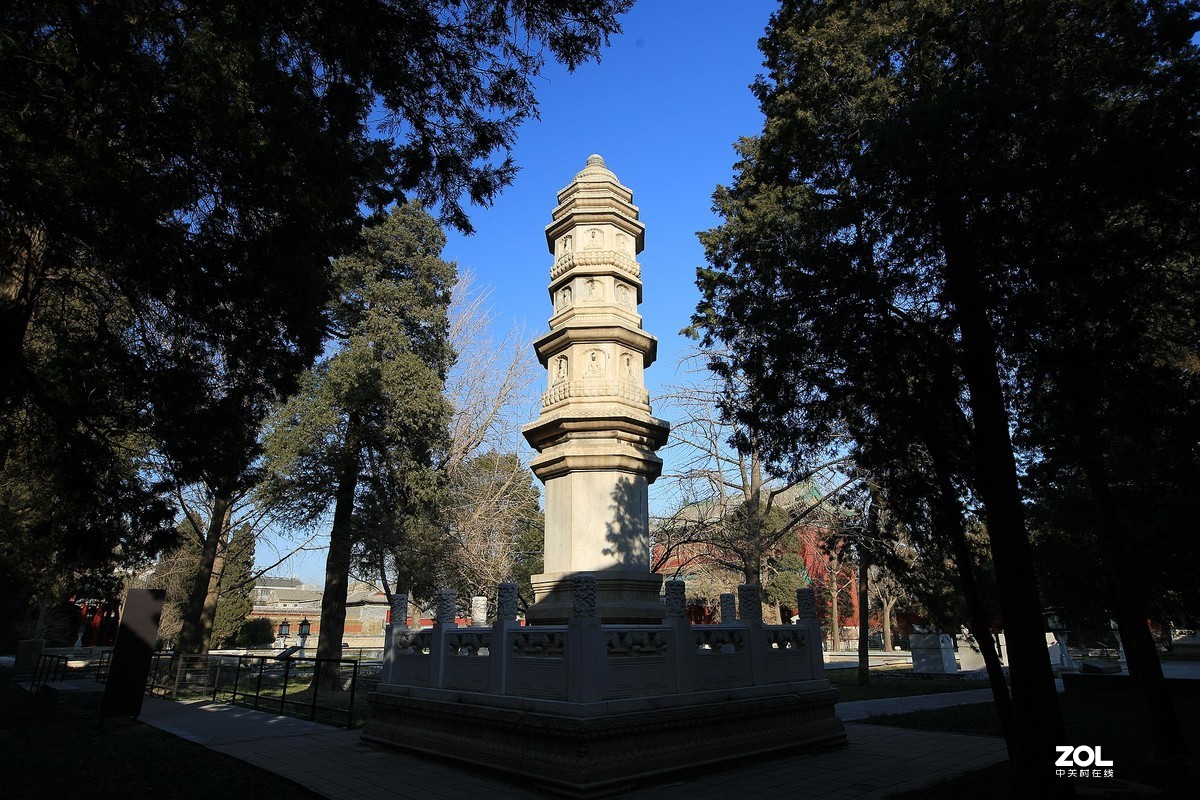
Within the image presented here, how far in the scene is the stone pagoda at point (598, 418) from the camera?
9.91 meters

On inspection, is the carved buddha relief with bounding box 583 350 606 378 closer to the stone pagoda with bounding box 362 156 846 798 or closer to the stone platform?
the stone pagoda with bounding box 362 156 846 798

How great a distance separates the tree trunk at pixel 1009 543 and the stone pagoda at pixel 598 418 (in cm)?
461

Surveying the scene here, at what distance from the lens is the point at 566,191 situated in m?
12.8

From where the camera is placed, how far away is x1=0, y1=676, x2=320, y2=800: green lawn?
752 cm

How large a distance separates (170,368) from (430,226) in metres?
15.5

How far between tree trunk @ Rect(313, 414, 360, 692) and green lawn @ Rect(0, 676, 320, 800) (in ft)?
22.7

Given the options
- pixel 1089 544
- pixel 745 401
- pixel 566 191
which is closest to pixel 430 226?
pixel 566 191

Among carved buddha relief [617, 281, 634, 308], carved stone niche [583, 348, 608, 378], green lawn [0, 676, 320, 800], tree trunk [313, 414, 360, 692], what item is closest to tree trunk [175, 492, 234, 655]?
tree trunk [313, 414, 360, 692]

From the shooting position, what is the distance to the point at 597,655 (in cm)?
742

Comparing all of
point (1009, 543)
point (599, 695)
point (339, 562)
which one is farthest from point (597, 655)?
point (339, 562)

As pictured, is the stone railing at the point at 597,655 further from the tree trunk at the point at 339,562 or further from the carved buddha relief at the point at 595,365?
the tree trunk at the point at 339,562

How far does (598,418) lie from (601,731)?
4582 millimetres

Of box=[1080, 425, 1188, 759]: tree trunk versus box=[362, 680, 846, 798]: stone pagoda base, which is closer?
box=[362, 680, 846, 798]: stone pagoda base

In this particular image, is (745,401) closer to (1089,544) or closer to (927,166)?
(927,166)
